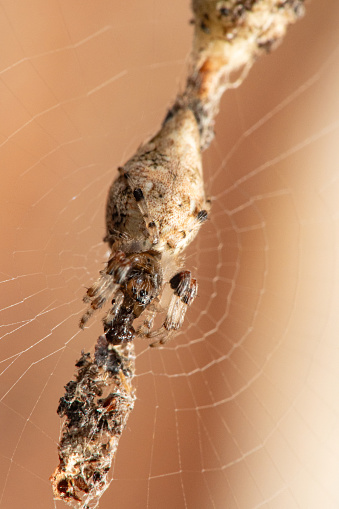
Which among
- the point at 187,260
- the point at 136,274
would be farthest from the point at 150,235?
the point at 187,260

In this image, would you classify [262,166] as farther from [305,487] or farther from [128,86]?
[305,487]

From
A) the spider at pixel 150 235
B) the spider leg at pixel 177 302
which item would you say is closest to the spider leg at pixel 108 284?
the spider at pixel 150 235

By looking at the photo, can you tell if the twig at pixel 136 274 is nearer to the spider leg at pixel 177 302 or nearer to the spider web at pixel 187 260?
the spider leg at pixel 177 302

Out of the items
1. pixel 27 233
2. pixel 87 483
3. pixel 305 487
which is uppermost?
pixel 27 233

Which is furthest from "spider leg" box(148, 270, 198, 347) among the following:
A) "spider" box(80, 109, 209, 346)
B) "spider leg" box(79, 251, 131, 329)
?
"spider leg" box(79, 251, 131, 329)

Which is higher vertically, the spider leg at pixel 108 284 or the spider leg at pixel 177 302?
the spider leg at pixel 108 284

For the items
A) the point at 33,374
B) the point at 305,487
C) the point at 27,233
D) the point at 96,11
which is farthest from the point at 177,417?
the point at 96,11

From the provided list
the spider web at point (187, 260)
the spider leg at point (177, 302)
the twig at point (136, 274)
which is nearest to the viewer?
the twig at point (136, 274)
